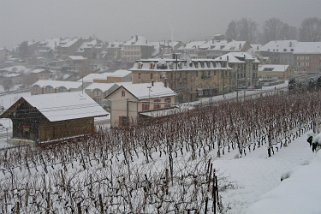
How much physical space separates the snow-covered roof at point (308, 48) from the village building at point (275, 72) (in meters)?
7.54

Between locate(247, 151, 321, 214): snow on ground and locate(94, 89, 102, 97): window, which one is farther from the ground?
locate(247, 151, 321, 214): snow on ground

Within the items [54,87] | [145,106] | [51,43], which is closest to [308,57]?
[54,87]

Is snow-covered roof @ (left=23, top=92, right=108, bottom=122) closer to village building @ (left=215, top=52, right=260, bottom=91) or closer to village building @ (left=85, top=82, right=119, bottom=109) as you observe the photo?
village building @ (left=85, top=82, right=119, bottom=109)

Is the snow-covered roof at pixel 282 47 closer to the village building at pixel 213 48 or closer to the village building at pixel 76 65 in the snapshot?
the village building at pixel 213 48

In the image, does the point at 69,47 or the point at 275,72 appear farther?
the point at 69,47

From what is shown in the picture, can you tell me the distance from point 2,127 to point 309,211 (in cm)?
3162

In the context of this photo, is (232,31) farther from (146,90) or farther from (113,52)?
(146,90)

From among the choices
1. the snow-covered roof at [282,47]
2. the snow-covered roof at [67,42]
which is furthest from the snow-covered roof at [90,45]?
the snow-covered roof at [282,47]

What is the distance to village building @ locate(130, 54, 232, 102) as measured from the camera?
40875mm

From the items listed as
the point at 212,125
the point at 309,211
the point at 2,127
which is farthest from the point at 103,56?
the point at 309,211

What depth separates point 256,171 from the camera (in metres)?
11.3

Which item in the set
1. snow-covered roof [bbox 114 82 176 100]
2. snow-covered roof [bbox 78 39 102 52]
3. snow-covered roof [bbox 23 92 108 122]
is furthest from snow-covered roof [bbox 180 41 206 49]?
snow-covered roof [bbox 23 92 108 122]

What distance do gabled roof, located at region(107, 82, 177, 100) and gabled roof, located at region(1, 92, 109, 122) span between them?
4905 millimetres

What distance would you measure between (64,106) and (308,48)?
162 ft
